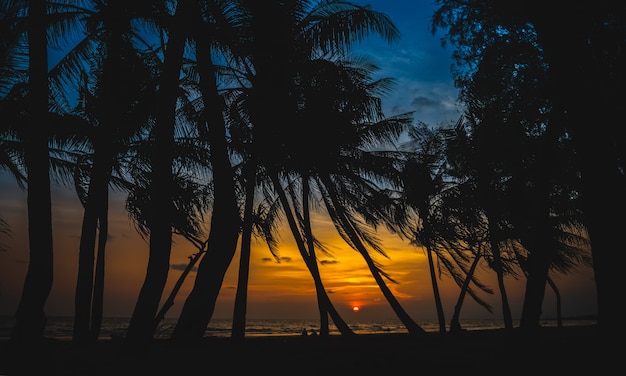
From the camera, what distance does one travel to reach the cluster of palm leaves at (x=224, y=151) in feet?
22.5

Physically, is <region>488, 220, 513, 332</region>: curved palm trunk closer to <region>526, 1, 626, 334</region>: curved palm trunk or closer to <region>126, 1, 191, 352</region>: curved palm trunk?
<region>526, 1, 626, 334</region>: curved palm trunk

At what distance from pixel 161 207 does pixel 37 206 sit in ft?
7.19

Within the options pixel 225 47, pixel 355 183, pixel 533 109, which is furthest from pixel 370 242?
pixel 225 47

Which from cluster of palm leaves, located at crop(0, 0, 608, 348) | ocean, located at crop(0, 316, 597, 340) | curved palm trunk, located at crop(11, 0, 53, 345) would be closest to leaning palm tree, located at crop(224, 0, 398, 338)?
cluster of palm leaves, located at crop(0, 0, 608, 348)

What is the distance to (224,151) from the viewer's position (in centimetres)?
735

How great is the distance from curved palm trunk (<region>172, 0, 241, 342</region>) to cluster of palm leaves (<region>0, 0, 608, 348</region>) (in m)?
0.02

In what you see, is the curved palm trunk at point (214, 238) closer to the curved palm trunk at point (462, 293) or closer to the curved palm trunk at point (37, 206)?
the curved palm trunk at point (37, 206)

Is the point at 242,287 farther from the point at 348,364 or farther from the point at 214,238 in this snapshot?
the point at 348,364

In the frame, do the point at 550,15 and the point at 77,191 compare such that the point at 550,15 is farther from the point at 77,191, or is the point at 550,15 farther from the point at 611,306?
the point at 77,191

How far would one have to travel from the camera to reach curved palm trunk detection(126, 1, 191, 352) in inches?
233

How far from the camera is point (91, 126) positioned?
13.0 m

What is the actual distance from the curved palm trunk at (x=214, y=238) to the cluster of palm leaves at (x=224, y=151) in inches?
0.8

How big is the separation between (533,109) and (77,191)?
491 inches

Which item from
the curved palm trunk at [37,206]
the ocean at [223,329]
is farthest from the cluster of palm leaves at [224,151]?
the ocean at [223,329]
